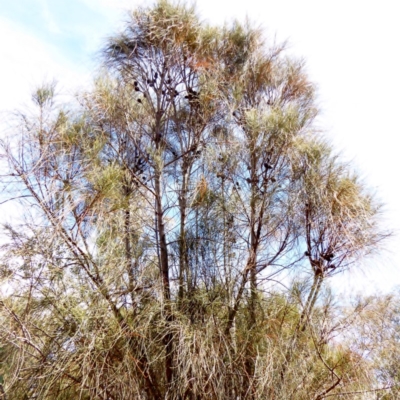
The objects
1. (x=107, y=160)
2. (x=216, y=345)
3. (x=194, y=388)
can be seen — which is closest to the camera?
(x=194, y=388)


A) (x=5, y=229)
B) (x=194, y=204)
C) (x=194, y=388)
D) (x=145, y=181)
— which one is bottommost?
(x=194, y=388)

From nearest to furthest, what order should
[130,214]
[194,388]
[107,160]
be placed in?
[194,388] < [130,214] < [107,160]

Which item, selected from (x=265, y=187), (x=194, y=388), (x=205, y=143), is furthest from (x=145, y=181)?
(x=194, y=388)

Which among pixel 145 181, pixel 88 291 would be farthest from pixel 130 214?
pixel 88 291

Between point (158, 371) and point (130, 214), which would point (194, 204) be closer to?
point (130, 214)

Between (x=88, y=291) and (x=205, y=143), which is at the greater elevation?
(x=205, y=143)

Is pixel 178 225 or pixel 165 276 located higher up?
pixel 178 225

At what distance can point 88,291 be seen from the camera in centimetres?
148

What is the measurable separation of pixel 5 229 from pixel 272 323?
0.89 metres

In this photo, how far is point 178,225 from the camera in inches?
70.3

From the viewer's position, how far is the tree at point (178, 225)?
4.74ft

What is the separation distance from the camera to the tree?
1445 mm

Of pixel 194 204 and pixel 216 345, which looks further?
pixel 194 204

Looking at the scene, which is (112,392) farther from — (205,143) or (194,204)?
(205,143)
